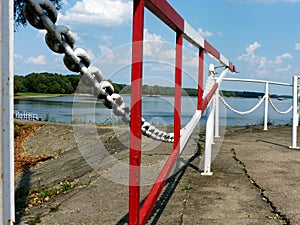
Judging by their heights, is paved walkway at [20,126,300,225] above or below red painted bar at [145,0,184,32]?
below

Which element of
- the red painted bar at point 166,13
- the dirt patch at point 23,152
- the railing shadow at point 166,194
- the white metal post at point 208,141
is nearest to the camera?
the red painted bar at point 166,13

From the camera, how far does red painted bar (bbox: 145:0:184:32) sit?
5.65 feet

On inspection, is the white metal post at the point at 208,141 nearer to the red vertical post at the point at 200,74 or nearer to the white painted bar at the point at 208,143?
the white painted bar at the point at 208,143

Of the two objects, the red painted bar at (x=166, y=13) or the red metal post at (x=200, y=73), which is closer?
the red painted bar at (x=166, y=13)

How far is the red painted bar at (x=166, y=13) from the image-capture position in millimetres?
1724

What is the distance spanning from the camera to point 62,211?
322 centimetres

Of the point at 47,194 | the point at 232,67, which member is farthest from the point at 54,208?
the point at 232,67

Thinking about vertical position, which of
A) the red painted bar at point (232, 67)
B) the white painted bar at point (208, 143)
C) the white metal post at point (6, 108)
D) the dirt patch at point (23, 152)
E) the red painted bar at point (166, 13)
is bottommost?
the dirt patch at point (23, 152)

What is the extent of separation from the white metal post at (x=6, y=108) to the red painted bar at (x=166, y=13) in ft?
2.78

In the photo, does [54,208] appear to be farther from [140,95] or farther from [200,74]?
[140,95]

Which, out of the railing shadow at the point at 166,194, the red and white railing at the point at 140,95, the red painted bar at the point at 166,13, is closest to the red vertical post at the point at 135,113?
the red and white railing at the point at 140,95

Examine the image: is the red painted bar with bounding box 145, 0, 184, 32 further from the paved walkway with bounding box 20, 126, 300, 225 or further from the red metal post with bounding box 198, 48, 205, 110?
the paved walkway with bounding box 20, 126, 300, 225

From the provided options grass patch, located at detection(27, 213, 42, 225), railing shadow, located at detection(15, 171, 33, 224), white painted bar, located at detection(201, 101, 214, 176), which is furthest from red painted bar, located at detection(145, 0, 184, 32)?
white painted bar, located at detection(201, 101, 214, 176)

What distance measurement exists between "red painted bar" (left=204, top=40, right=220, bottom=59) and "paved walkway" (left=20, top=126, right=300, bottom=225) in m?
1.21
